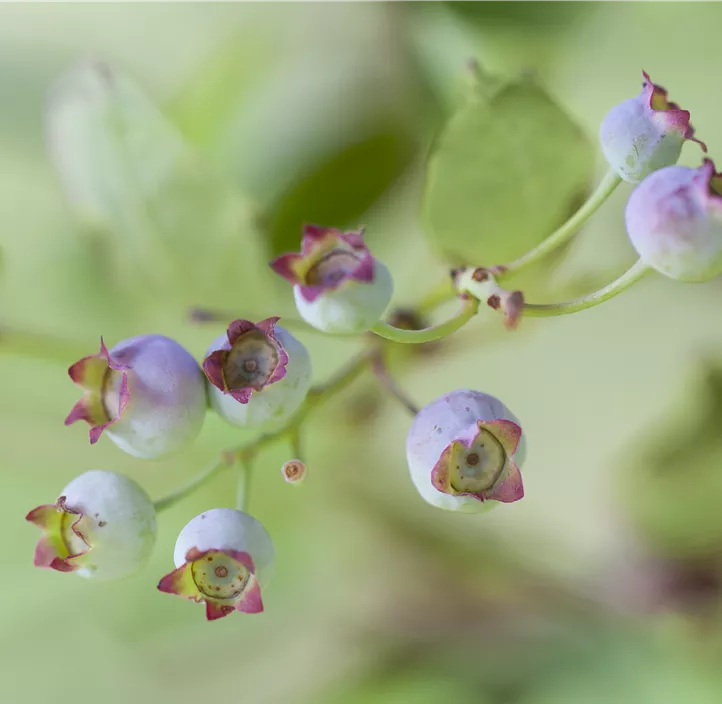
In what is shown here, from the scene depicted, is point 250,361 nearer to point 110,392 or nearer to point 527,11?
point 110,392

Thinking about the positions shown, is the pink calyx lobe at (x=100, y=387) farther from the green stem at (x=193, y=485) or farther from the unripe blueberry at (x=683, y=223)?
the unripe blueberry at (x=683, y=223)

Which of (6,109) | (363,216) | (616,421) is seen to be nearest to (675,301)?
(616,421)

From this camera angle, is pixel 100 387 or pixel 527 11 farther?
pixel 527 11

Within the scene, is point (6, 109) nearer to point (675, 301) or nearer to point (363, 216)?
point (363, 216)

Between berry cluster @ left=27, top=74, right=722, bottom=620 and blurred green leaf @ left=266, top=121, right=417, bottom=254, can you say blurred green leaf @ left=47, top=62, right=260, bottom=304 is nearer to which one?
blurred green leaf @ left=266, top=121, right=417, bottom=254

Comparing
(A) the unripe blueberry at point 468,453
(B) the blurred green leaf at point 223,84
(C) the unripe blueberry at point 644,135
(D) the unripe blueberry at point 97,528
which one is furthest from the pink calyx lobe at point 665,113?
(B) the blurred green leaf at point 223,84

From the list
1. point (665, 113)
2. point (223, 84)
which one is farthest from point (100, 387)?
point (223, 84)
